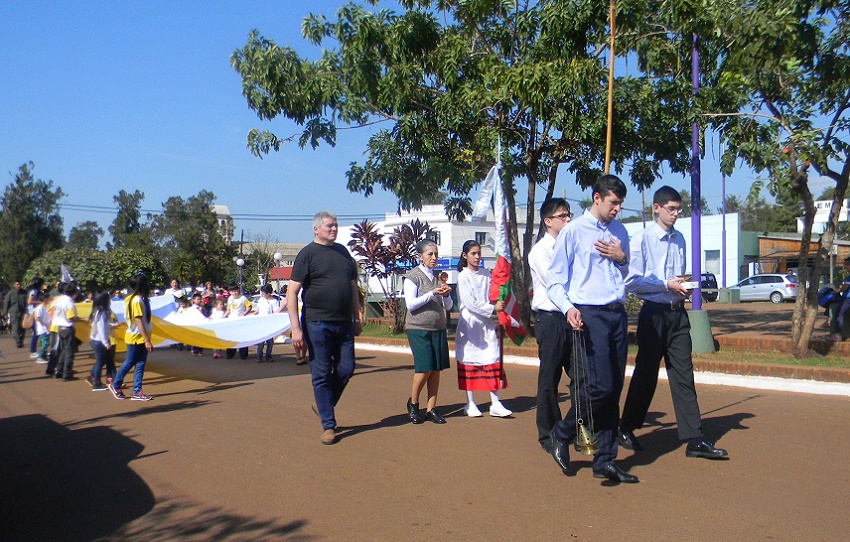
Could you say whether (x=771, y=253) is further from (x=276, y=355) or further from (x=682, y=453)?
(x=682, y=453)

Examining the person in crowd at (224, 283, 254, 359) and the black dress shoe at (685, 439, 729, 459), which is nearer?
the black dress shoe at (685, 439, 729, 459)

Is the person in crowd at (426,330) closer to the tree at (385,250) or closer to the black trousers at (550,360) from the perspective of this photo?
the black trousers at (550,360)

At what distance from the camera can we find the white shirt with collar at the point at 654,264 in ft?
20.1

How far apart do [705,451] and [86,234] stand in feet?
284

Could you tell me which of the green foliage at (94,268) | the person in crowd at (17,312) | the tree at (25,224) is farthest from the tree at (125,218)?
the person in crowd at (17,312)

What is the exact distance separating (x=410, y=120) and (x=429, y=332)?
340 inches

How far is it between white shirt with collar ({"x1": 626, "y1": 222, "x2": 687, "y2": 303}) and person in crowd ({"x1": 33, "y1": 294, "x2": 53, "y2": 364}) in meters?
11.4

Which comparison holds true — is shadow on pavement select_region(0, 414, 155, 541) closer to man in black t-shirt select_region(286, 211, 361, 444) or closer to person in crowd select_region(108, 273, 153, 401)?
man in black t-shirt select_region(286, 211, 361, 444)

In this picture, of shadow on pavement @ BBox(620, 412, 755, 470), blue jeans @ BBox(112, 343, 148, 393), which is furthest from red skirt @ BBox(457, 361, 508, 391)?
blue jeans @ BBox(112, 343, 148, 393)

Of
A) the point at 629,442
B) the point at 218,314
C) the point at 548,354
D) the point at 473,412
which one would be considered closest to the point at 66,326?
the point at 218,314

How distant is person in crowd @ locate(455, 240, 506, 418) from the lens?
8109 millimetres

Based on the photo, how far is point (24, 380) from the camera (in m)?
12.9

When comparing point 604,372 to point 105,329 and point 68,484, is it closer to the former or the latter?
point 68,484

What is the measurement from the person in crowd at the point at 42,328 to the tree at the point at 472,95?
216 inches
